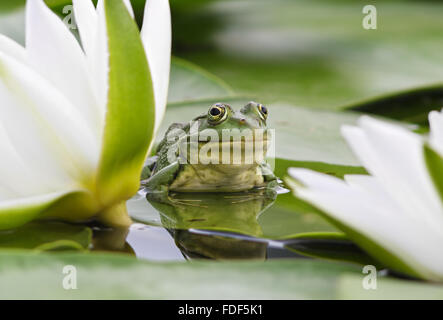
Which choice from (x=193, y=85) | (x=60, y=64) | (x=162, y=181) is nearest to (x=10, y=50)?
(x=60, y=64)

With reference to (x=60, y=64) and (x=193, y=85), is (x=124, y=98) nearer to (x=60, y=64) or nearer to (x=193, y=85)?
(x=60, y=64)

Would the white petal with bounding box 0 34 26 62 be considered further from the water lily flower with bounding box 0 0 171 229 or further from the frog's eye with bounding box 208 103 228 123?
the frog's eye with bounding box 208 103 228 123

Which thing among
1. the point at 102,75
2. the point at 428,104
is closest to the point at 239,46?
the point at 428,104

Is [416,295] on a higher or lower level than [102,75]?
lower

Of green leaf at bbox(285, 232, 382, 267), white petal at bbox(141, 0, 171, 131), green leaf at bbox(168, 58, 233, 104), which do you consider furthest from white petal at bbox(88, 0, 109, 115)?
green leaf at bbox(168, 58, 233, 104)

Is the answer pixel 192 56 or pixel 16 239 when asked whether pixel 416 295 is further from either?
pixel 192 56
